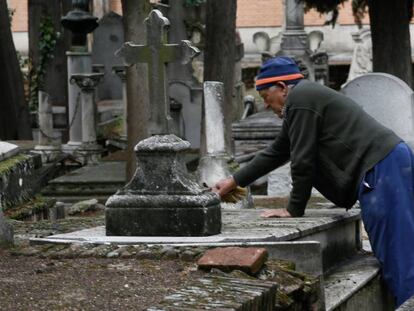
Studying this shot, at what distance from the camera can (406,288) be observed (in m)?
7.46

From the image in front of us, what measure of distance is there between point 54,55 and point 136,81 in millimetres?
8491

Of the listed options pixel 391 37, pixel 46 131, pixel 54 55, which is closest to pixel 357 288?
pixel 391 37

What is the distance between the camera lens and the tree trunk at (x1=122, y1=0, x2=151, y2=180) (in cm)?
1413

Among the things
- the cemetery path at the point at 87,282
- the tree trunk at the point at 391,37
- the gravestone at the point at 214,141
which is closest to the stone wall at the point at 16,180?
the gravestone at the point at 214,141

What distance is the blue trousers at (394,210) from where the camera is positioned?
7.40 m

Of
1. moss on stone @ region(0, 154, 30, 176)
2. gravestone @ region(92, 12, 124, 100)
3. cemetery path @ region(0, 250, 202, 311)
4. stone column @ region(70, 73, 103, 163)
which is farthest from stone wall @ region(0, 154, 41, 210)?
gravestone @ region(92, 12, 124, 100)

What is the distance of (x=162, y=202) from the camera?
7.27 meters

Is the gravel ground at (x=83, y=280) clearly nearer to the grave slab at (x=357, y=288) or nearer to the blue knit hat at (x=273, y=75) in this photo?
the grave slab at (x=357, y=288)

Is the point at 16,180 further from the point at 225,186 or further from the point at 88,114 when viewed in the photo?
the point at 88,114

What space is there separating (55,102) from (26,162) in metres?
11.6

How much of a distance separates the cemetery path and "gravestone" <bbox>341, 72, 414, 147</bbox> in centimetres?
839

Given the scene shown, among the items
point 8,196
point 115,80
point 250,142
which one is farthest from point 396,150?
point 115,80

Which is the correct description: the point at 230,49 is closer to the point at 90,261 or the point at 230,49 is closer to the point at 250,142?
the point at 250,142

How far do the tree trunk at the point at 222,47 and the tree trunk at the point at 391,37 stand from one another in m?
2.96
